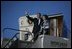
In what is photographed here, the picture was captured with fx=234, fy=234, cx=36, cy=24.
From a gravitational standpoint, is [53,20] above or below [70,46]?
above

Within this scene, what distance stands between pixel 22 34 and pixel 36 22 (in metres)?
3.34

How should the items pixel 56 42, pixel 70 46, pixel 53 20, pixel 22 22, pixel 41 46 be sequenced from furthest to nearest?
1. pixel 22 22
2. pixel 53 20
3. pixel 70 46
4. pixel 56 42
5. pixel 41 46

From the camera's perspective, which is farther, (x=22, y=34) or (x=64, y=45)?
(x=22, y=34)

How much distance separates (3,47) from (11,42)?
596 millimetres

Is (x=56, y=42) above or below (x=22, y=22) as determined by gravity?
below

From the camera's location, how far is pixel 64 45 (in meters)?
13.0

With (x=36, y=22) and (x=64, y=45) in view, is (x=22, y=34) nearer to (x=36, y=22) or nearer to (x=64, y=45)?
(x=36, y=22)

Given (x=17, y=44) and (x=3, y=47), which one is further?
(x=3, y=47)

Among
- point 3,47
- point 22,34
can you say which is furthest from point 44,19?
point 22,34

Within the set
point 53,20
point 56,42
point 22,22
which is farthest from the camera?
point 22,22

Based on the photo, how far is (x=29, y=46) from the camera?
37.7ft

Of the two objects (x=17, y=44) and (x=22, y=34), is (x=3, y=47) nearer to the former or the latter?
(x=17, y=44)

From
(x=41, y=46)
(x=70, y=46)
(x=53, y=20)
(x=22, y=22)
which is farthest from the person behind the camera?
(x=22, y=22)

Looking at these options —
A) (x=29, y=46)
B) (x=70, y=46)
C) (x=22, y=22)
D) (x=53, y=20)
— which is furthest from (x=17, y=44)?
(x=22, y=22)
